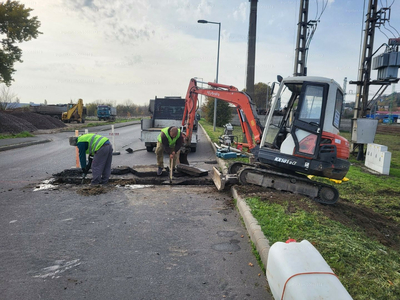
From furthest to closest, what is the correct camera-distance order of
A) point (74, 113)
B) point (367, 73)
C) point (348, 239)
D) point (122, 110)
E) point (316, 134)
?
point (122, 110), point (74, 113), point (367, 73), point (316, 134), point (348, 239)

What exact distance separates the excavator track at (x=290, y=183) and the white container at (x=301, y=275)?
12.6ft

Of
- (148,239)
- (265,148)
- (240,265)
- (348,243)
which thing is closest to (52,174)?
(148,239)

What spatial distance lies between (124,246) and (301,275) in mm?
2614

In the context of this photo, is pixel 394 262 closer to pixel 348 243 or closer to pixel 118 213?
pixel 348 243

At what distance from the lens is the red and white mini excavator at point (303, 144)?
6066mm

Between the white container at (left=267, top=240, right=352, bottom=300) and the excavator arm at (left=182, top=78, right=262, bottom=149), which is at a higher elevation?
the excavator arm at (left=182, top=78, right=262, bottom=149)

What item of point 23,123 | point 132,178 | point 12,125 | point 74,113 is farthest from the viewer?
point 74,113

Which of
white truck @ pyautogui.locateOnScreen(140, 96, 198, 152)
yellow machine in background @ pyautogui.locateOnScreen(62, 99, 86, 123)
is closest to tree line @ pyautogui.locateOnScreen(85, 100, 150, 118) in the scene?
yellow machine in background @ pyautogui.locateOnScreen(62, 99, 86, 123)

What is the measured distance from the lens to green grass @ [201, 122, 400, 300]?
3134mm

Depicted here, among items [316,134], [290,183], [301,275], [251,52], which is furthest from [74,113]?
[301,275]

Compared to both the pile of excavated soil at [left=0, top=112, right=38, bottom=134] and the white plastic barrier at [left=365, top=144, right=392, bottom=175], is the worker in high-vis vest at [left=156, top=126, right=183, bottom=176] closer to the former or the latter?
the white plastic barrier at [left=365, top=144, right=392, bottom=175]

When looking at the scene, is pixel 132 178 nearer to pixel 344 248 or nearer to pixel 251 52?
pixel 344 248

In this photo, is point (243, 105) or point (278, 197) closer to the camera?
point (278, 197)

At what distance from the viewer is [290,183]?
22.0ft
